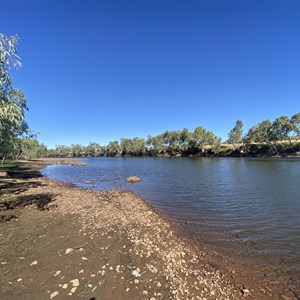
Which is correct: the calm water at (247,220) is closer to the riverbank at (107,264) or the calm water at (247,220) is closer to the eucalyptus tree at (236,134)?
the riverbank at (107,264)

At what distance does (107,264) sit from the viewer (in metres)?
6.70

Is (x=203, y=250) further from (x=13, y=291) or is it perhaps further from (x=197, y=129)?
(x=197, y=129)

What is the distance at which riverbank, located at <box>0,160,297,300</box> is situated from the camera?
545cm

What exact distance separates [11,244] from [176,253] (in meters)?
6.97

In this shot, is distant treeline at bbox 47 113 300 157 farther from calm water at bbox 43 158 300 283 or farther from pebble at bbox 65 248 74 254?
pebble at bbox 65 248 74 254

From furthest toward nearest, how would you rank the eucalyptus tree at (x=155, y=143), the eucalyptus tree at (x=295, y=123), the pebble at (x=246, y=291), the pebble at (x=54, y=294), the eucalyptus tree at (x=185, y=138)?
the eucalyptus tree at (x=155, y=143) < the eucalyptus tree at (x=185, y=138) < the eucalyptus tree at (x=295, y=123) < the pebble at (x=246, y=291) < the pebble at (x=54, y=294)

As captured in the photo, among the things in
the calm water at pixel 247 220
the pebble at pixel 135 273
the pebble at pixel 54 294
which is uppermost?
the pebble at pixel 54 294

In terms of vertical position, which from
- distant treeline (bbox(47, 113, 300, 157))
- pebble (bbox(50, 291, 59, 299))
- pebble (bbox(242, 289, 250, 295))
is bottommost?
pebble (bbox(242, 289, 250, 295))

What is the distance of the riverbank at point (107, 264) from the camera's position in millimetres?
5447

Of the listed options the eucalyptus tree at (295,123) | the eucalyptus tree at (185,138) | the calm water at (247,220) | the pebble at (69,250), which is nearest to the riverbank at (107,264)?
the pebble at (69,250)

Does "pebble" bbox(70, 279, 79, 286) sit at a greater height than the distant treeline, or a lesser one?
lesser

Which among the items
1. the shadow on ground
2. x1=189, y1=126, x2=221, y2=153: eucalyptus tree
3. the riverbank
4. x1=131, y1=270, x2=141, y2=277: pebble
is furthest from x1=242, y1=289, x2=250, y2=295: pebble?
x1=189, y1=126, x2=221, y2=153: eucalyptus tree

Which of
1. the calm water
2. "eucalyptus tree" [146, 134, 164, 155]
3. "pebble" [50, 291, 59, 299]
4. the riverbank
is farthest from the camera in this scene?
"eucalyptus tree" [146, 134, 164, 155]

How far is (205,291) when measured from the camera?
5598 mm
